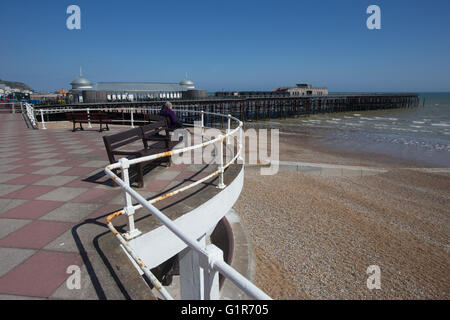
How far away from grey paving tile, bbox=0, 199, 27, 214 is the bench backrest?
48.8 inches

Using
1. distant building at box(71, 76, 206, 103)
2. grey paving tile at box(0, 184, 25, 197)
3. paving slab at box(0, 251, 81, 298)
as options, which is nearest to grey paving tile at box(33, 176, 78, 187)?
grey paving tile at box(0, 184, 25, 197)

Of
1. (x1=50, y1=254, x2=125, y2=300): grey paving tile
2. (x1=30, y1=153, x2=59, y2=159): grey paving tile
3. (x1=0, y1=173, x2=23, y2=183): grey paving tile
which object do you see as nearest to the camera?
(x1=50, y1=254, x2=125, y2=300): grey paving tile

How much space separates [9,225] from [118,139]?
1735 millimetres

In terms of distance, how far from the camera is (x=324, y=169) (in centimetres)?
1108

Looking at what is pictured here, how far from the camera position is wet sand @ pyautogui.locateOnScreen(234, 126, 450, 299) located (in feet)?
16.2

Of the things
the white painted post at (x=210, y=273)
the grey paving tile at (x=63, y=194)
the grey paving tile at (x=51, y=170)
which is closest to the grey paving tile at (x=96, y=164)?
the grey paving tile at (x=51, y=170)

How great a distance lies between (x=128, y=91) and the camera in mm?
45969

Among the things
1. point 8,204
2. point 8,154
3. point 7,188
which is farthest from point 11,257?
point 8,154

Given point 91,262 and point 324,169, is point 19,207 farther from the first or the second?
point 324,169

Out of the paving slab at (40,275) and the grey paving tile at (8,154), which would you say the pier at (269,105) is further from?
the paving slab at (40,275)

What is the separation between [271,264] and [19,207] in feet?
14.4

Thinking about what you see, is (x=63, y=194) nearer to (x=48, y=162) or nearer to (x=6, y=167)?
(x=48, y=162)

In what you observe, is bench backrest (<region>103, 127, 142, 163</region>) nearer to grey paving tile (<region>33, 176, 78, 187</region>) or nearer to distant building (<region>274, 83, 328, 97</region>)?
grey paving tile (<region>33, 176, 78, 187</region>)

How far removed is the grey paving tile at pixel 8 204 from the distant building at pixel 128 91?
1508 inches
